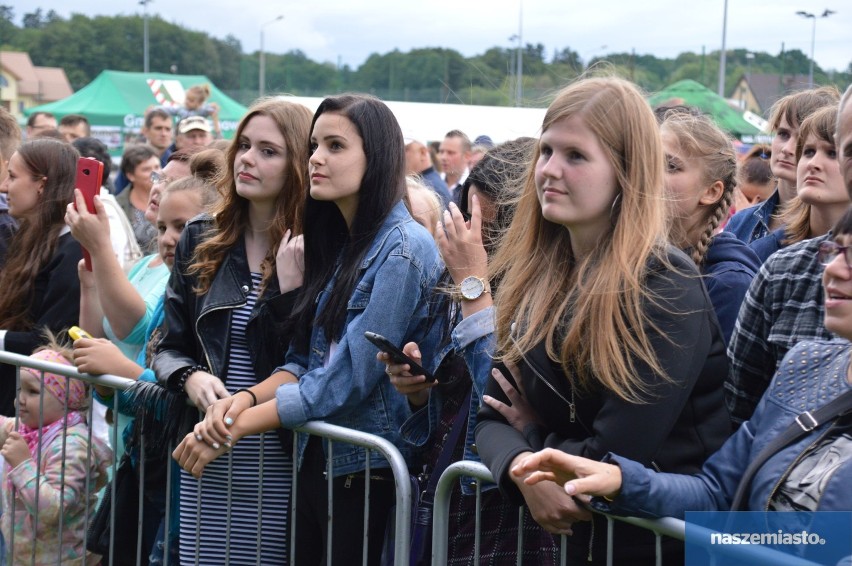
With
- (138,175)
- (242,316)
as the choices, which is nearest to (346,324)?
(242,316)

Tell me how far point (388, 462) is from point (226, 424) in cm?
52

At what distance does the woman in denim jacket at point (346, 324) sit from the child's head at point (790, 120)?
1.74 meters

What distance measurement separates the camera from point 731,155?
10.1ft

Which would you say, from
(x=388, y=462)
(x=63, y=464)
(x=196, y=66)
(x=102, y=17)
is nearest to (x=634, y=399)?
(x=388, y=462)

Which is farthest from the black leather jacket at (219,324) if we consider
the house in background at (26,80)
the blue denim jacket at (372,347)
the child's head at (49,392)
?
the house in background at (26,80)

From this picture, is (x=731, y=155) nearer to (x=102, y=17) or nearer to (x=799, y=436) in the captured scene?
(x=799, y=436)

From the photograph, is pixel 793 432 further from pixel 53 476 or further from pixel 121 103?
pixel 121 103

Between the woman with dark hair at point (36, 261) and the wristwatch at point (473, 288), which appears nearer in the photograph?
the wristwatch at point (473, 288)

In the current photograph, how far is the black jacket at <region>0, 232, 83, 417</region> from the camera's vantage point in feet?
14.5

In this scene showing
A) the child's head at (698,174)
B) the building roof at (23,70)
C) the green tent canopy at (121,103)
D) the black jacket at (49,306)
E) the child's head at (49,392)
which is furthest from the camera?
the building roof at (23,70)

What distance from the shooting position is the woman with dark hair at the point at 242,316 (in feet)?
11.1

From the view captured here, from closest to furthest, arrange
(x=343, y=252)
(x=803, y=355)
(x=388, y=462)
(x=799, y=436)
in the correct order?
(x=799, y=436) < (x=803, y=355) < (x=388, y=462) < (x=343, y=252)

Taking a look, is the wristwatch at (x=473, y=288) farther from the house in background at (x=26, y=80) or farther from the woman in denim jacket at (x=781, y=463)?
the house in background at (x=26, y=80)

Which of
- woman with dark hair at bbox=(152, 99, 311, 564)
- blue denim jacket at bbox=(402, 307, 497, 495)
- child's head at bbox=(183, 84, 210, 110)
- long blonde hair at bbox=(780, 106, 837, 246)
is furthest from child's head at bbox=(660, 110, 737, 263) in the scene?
child's head at bbox=(183, 84, 210, 110)
